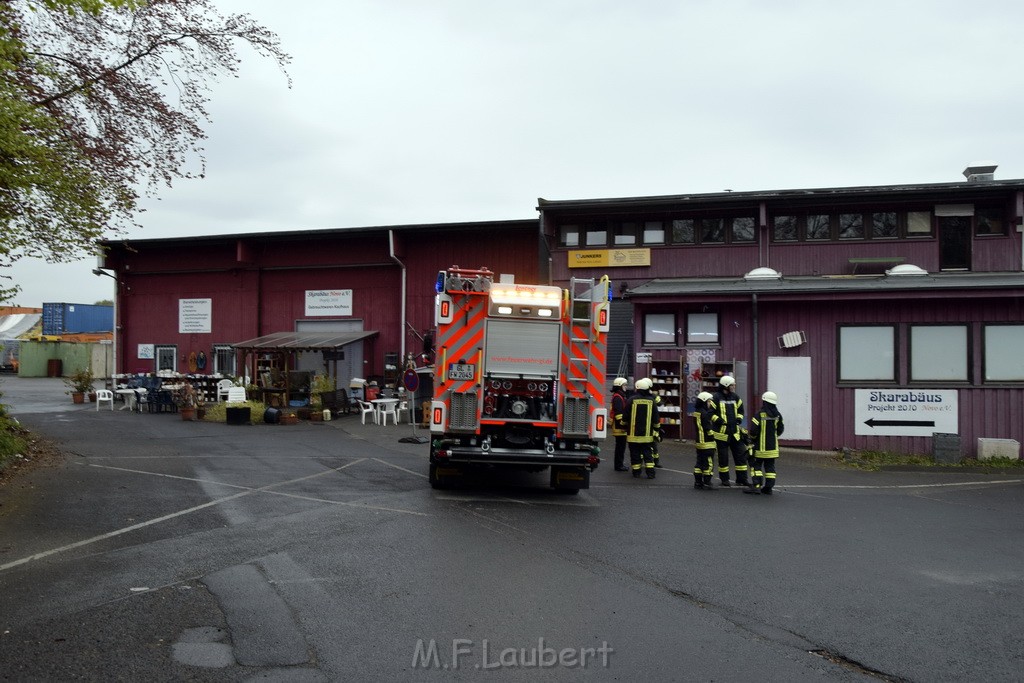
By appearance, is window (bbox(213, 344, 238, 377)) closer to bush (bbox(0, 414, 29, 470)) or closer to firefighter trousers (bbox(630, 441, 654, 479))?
bush (bbox(0, 414, 29, 470))

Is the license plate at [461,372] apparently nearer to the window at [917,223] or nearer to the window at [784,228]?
the window at [784,228]

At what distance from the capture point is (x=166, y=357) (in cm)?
3138

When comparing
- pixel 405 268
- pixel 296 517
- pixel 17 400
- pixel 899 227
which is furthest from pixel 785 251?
pixel 17 400

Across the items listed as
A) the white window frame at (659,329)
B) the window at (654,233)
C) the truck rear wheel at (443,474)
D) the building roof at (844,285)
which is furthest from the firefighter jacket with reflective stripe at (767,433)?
the window at (654,233)

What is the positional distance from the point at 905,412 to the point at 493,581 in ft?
47.7

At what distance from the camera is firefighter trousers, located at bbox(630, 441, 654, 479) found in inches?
543

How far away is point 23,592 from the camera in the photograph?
625 cm

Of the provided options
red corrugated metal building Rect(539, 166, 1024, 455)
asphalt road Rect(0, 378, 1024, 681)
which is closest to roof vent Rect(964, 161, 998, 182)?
red corrugated metal building Rect(539, 166, 1024, 455)

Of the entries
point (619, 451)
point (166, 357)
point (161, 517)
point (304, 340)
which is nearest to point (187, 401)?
point (304, 340)

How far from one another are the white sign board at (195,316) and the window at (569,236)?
1491 cm

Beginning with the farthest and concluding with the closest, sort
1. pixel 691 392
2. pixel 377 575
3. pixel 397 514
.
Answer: pixel 691 392
pixel 397 514
pixel 377 575

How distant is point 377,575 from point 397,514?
2871 mm

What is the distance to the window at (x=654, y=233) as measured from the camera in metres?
23.0

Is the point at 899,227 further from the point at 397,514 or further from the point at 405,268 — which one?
the point at 397,514
